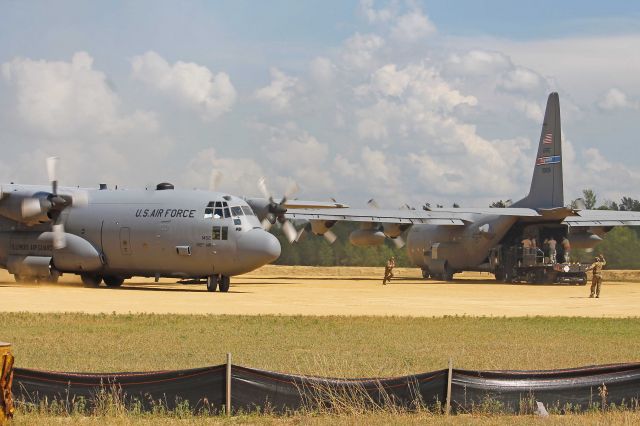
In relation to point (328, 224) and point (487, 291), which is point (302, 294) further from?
point (328, 224)

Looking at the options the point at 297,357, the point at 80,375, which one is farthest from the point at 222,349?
the point at 80,375

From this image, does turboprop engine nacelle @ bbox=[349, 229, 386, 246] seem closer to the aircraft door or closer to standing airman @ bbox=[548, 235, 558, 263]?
standing airman @ bbox=[548, 235, 558, 263]

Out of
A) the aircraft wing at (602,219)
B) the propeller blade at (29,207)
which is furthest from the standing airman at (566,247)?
the propeller blade at (29,207)

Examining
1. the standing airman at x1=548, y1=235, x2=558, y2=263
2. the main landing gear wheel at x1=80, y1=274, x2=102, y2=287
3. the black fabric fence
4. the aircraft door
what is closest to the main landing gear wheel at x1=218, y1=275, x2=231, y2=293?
the aircraft door

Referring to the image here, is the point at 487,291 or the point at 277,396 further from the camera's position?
the point at 487,291

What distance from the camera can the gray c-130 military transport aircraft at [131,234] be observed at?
40375 mm

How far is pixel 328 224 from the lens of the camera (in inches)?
2240

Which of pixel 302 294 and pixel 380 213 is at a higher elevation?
pixel 380 213

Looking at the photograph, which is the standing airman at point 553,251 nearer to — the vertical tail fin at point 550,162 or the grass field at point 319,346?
the vertical tail fin at point 550,162

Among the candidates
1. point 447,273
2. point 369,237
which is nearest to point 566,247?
point 447,273

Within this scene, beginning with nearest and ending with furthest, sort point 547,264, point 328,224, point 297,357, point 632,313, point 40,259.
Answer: point 297,357 → point 632,313 → point 40,259 → point 547,264 → point 328,224

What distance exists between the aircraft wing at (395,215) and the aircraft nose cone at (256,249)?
1424cm

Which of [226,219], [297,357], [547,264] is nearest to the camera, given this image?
[297,357]

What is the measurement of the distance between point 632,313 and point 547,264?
803 inches
